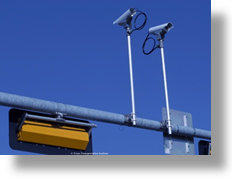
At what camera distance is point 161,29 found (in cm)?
951

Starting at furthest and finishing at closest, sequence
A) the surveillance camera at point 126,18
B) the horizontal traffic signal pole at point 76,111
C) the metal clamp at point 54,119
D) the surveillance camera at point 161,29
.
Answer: the surveillance camera at point 161,29 < the surveillance camera at point 126,18 < the metal clamp at point 54,119 < the horizontal traffic signal pole at point 76,111

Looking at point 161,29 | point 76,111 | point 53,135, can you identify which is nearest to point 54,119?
point 53,135

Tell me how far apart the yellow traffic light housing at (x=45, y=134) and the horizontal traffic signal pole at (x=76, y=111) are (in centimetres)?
12

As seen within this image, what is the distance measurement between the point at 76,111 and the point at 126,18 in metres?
2.00

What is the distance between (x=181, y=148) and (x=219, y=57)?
1.77 metres

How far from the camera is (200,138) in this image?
32.4 ft

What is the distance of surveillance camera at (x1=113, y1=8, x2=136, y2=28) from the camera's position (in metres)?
9.03

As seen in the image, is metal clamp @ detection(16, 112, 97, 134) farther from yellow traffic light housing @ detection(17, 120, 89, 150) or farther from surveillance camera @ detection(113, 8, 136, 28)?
surveillance camera @ detection(113, 8, 136, 28)

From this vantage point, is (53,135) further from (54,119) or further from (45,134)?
(54,119)

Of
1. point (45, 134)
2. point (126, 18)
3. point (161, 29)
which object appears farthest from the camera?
point (161, 29)

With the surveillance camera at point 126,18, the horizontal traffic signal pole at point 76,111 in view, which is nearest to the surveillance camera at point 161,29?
the surveillance camera at point 126,18

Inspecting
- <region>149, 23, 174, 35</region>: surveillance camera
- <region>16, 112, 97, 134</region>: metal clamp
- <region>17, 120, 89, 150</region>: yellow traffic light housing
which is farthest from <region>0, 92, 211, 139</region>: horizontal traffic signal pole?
<region>149, 23, 174, 35</region>: surveillance camera

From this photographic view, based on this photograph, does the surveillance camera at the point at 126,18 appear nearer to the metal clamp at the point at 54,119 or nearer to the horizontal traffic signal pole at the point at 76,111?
the horizontal traffic signal pole at the point at 76,111

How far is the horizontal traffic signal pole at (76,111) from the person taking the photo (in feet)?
24.1
